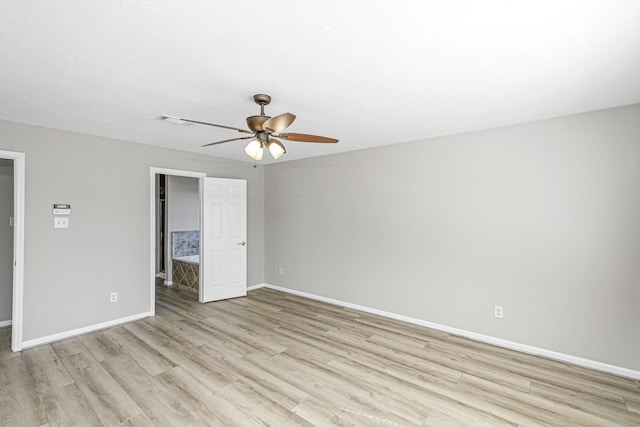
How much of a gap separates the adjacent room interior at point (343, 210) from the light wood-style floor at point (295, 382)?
24mm

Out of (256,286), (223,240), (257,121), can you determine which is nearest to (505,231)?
(257,121)

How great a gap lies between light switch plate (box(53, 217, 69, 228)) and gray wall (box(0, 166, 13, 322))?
1170 millimetres

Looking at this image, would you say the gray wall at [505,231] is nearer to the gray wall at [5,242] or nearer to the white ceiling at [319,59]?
the white ceiling at [319,59]

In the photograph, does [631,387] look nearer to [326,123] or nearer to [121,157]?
[326,123]

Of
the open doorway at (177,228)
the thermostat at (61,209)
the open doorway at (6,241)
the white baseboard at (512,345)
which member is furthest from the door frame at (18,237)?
the white baseboard at (512,345)

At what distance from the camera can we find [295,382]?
2.65 m

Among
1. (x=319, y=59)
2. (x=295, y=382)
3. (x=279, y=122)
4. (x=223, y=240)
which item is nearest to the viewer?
(x=319, y=59)

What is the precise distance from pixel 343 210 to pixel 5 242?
4706 millimetres

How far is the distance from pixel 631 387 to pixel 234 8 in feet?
13.7

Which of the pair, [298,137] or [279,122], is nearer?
[279,122]

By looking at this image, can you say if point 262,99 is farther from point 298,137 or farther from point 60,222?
point 60,222

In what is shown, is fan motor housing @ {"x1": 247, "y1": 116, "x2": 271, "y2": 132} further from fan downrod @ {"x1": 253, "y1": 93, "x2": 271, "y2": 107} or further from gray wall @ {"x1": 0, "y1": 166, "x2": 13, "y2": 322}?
gray wall @ {"x1": 0, "y1": 166, "x2": 13, "y2": 322}

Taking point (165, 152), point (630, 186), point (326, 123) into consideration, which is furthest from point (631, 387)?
point (165, 152)

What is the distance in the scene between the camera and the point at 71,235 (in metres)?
3.64
